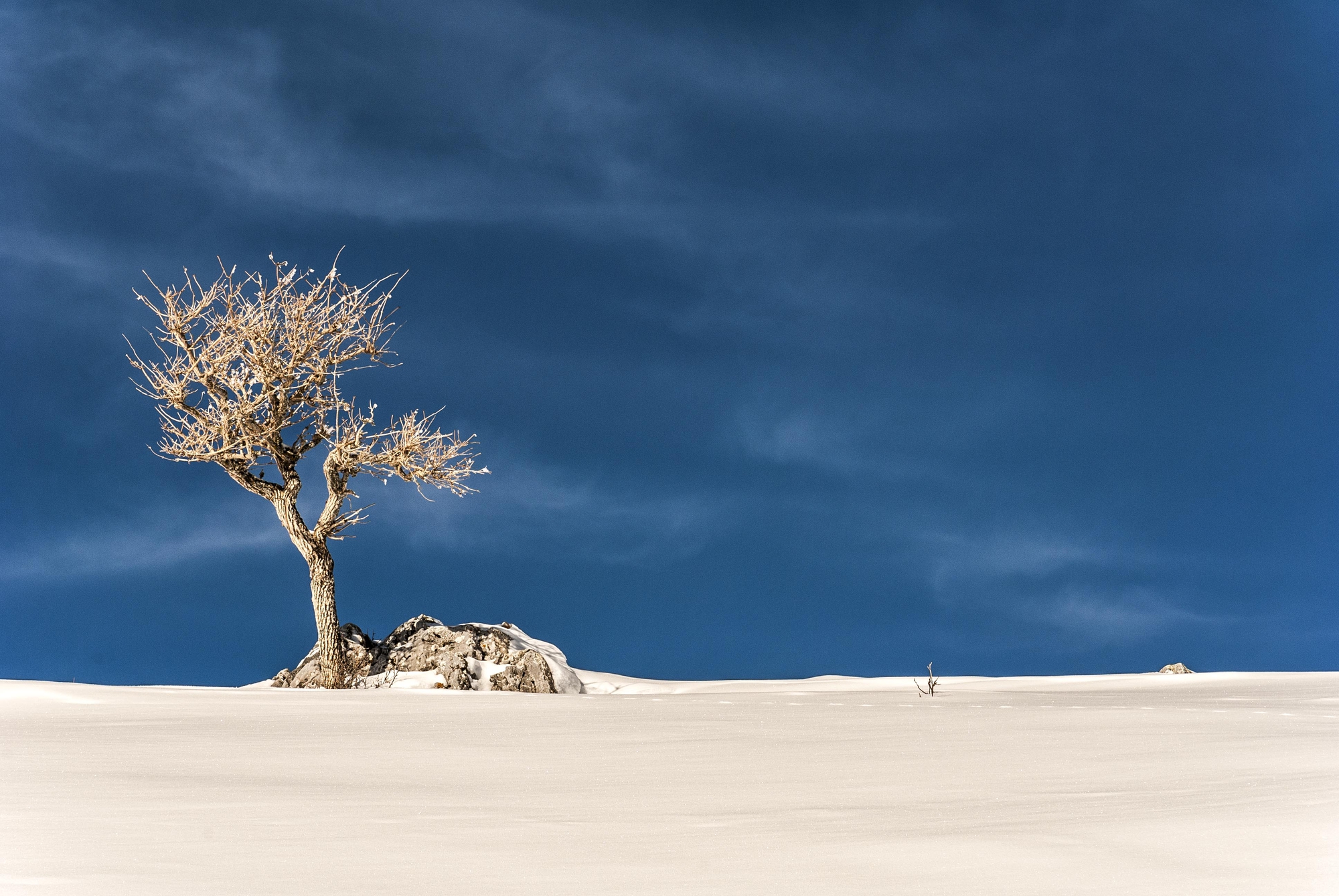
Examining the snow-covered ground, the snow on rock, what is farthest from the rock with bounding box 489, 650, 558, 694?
the snow-covered ground

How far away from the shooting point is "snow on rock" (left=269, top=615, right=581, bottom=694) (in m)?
9.42

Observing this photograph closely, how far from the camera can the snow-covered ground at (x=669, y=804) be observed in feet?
5.58

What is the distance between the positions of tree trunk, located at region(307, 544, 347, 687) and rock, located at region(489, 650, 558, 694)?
53.7 inches

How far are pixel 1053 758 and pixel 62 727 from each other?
393 centimetres

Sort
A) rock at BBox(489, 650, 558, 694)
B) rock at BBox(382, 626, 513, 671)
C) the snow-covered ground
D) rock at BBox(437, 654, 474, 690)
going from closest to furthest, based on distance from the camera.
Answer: the snow-covered ground, rock at BBox(437, 654, 474, 690), rock at BBox(489, 650, 558, 694), rock at BBox(382, 626, 513, 671)

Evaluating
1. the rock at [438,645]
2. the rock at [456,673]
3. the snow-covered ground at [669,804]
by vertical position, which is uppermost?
the rock at [438,645]

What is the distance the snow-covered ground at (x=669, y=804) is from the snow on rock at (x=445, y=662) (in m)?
4.33

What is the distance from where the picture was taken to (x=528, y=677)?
31.9ft

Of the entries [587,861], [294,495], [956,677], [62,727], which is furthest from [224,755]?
[956,677]

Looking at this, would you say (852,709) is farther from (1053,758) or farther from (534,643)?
(534,643)

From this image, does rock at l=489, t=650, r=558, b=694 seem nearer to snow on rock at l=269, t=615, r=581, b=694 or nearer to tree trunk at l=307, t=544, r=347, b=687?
snow on rock at l=269, t=615, r=581, b=694

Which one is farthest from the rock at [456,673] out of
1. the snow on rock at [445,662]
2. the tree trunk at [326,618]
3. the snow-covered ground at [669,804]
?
the snow-covered ground at [669,804]

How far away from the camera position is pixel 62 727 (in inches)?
175

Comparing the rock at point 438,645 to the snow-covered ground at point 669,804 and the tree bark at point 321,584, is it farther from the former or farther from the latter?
the snow-covered ground at point 669,804
